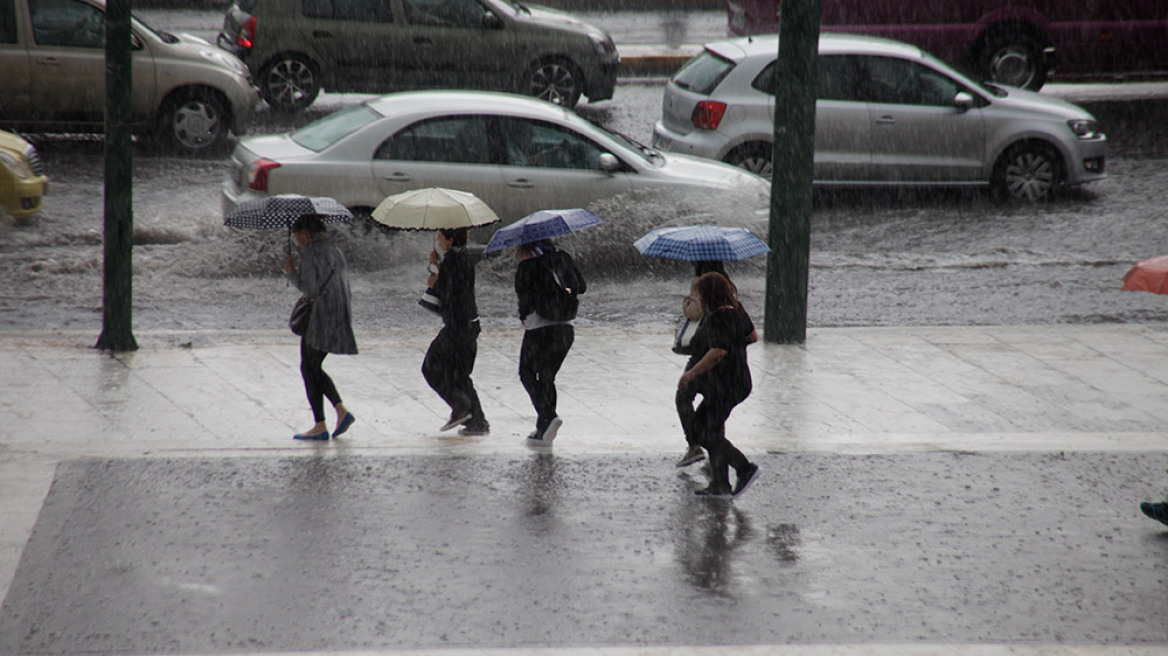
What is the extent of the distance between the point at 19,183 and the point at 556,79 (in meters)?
6.81

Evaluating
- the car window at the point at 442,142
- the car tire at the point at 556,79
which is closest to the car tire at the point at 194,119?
the car tire at the point at 556,79

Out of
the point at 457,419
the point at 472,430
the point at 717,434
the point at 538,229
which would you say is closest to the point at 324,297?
the point at 457,419

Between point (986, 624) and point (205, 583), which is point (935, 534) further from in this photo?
point (205, 583)

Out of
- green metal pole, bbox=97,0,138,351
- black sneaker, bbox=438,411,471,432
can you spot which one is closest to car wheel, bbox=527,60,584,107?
green metal pole, bbox=97,0,138,351

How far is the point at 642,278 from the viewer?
11148 millimetres

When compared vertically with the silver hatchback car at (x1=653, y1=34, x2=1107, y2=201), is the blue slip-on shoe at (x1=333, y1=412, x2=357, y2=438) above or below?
below

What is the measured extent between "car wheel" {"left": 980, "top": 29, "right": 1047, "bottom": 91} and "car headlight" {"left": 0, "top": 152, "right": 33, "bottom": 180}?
37.6 ft

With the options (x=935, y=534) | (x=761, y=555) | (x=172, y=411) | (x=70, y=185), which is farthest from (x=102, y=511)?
(x=70, y=185)

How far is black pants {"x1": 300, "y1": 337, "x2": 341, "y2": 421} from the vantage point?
283 inches

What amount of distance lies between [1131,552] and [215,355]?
224 inches

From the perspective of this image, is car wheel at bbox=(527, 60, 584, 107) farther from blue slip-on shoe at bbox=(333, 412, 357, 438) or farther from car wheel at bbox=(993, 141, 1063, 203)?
blue slip-on shoe at bbox=(333, 412, 357, 438)

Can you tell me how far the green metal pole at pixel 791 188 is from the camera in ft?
31.1

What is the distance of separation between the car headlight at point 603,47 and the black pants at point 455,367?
30.3 ft

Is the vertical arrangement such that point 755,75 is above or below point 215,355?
above
